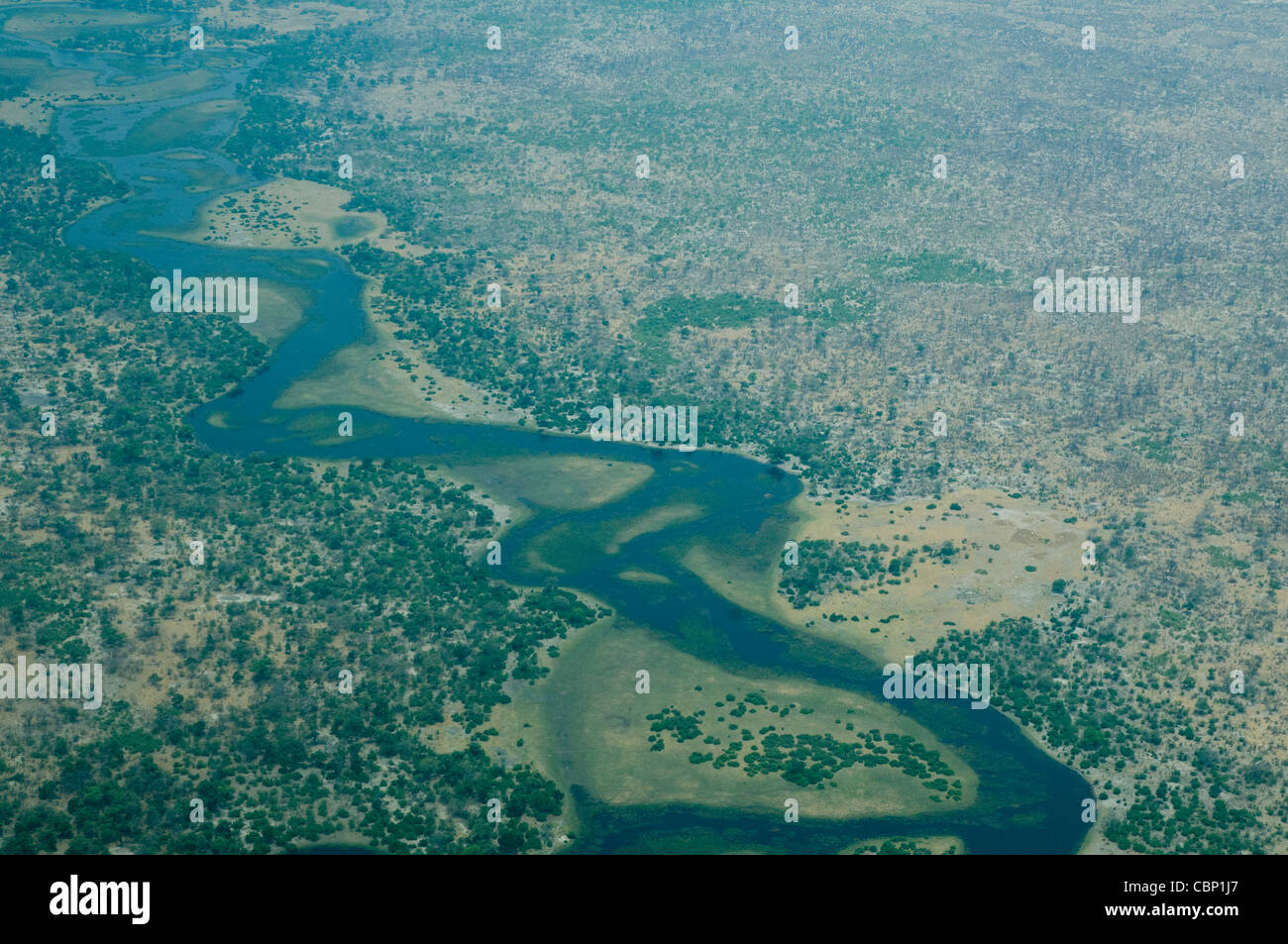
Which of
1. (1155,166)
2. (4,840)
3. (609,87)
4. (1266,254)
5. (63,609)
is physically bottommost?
(4,840)

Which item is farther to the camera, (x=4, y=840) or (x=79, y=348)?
(x=79, y=348)

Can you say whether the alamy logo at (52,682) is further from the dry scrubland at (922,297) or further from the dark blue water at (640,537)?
the dark blue water at (640,537)

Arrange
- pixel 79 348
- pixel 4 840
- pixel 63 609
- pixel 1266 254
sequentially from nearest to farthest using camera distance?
pixel 4 840 → pixel 63 609 → pixel 79 348 → pixel 1266 254

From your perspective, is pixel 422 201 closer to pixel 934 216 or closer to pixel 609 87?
pixel 609 87

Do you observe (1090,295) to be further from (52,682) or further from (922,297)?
(52,682)

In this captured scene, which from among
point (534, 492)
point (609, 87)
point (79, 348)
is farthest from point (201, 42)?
point (534, 492)

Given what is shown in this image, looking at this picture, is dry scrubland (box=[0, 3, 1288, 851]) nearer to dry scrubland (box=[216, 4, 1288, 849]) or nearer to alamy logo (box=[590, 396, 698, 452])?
dry scrubland (box=[216, 4, 1288, 849])

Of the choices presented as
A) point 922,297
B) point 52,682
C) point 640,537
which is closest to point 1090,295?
point 922,297

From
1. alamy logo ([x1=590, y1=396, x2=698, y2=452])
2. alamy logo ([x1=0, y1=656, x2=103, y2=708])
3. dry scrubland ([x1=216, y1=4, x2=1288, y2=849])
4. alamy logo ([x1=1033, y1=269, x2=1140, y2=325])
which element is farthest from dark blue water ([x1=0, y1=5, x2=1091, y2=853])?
alamy logo ([x1=1033, y1=269, x2=1140, y2=325])
